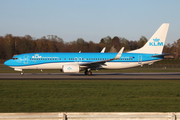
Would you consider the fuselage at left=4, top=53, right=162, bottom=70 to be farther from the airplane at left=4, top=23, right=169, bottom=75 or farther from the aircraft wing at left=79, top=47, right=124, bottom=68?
the aircraft wing at left=79, top=47, right=124, bottom=68

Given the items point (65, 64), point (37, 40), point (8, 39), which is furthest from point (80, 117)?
point (37, 40)

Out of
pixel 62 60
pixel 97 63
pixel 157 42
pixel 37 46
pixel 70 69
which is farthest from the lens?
pixel 37 46

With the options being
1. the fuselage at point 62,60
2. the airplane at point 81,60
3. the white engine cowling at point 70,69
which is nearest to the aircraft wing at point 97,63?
the airplane at point 81,60

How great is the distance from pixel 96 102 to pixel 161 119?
6.04 meters

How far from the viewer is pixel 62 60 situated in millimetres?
30703

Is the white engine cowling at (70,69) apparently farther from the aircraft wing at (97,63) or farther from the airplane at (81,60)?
the aircraft wing at (97,63)

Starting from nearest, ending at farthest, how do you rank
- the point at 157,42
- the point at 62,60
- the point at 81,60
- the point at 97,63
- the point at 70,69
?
1. the point at 70,69
2. the point at 97,63
3. the point at 62,60
4. the point at 81,60
5. the point at 157,42

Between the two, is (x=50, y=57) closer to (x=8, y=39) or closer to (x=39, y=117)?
(x=39, y=117)

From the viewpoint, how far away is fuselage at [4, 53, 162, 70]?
100 ft

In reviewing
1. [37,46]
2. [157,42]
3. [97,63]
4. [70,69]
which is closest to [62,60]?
[70,69]

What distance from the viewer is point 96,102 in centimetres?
1155

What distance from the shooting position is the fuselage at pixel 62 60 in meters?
30.6

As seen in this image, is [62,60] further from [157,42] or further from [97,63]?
[157,42]

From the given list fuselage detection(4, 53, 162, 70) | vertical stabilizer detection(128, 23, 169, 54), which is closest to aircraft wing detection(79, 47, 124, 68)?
fuselage detection(4, 53, 162, 70)
